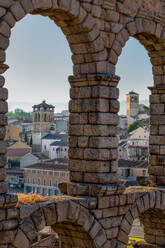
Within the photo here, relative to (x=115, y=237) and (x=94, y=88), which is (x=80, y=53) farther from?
(x=115, y=237)

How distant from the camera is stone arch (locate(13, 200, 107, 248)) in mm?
10172

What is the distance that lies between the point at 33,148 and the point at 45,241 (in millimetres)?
52859

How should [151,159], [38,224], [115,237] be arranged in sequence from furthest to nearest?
[151,159]
[115,237]
[38,224]

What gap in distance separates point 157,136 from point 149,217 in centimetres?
220

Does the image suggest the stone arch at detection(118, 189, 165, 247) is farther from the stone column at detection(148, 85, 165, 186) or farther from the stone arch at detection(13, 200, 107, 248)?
Result: the stone column at detection(148, 85, 165, 186)

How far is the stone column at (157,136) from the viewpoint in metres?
14.3

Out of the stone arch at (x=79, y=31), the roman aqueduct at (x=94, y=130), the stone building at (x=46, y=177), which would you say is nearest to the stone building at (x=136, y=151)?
the stone building at (x=46, y=177)

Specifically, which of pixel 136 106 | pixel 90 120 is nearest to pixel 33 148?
pixel 136 106

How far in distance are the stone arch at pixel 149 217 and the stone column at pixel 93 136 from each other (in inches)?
38.4

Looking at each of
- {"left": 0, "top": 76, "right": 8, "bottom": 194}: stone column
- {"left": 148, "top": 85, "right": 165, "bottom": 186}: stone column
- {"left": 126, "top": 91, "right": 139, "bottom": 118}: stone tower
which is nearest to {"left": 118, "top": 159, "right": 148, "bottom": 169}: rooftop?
{"left": 148, "top": 85, "right": 165, "bottom": 186}: stone column

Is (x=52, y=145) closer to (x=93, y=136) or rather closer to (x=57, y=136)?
(x=57, y=136)

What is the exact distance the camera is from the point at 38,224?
1034cm

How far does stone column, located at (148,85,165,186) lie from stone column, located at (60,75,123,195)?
106 inches

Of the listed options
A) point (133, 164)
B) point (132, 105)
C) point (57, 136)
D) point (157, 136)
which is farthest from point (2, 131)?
point (132, 105)
